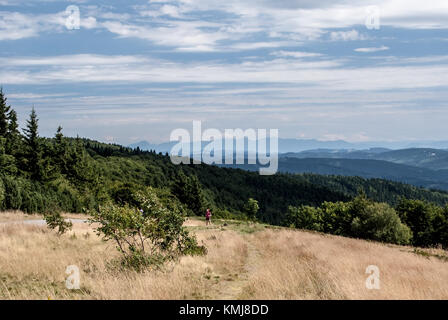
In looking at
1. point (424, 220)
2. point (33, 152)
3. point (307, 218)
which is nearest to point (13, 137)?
point (33, 152)

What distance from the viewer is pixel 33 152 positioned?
62.3m

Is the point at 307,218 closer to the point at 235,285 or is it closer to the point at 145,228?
the point at 145,228

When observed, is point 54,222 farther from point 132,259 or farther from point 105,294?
point 105,294

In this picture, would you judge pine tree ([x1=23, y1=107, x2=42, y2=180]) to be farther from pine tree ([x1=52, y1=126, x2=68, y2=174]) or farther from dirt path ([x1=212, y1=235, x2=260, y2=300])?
dirt path ([x1=212, y1=235, x2=260, y2=300])

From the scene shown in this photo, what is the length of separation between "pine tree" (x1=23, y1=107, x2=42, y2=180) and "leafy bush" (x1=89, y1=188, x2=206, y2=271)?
5297 centimetres

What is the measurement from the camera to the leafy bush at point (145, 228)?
13.3 meters

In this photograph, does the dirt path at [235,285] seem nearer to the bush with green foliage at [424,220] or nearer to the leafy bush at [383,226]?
the leafy bush at [383,226]

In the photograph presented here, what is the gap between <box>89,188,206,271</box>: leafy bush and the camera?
13.3m

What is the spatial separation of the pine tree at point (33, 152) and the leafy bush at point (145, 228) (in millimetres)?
52970

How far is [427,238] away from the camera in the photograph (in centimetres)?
8244

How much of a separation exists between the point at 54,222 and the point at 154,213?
32.2 feet

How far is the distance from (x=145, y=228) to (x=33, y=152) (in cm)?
5619
